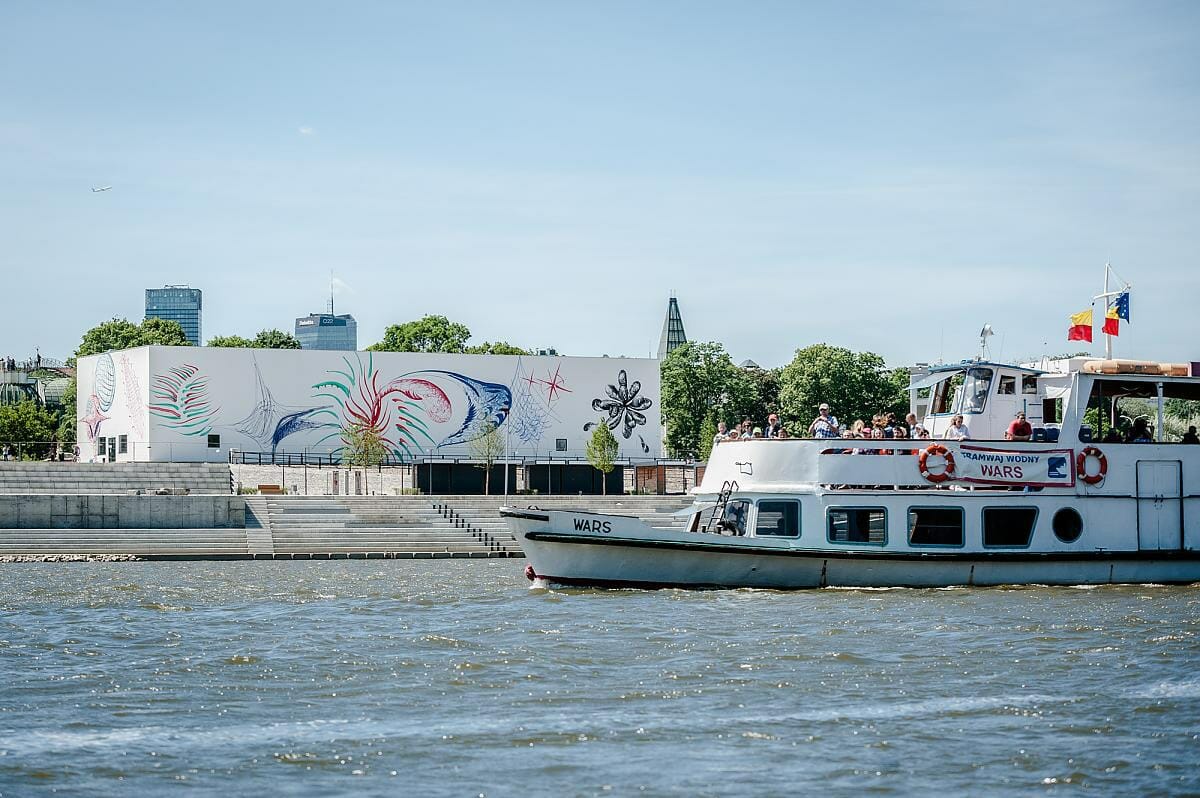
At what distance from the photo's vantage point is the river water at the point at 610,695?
42.4ft

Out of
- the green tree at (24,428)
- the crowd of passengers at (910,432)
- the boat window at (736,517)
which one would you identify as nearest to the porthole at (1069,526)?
the crowd of passengers at (910,432)

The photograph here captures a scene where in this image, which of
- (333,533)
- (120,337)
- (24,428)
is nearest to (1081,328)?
(333,533)

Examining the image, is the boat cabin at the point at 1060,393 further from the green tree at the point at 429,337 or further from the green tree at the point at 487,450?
the green tree at the point at 429,337

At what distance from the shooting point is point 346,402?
7194 centimetres

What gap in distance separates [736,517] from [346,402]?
47255mm

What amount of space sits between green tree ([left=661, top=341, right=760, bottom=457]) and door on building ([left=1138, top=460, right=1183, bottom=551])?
235 ft

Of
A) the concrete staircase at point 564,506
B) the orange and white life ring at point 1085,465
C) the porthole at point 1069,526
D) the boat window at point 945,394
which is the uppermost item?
the boat window at point 945,394

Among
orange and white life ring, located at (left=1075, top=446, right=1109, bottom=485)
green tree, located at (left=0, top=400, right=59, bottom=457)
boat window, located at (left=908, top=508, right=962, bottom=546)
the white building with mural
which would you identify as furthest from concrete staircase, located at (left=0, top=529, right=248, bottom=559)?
green tree, located at (left=0, top=400, right=59, bottom=457)

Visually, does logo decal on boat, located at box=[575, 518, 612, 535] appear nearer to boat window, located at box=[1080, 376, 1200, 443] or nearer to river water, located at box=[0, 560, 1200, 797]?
river water, located at box=[0, 560, 1200, 797]

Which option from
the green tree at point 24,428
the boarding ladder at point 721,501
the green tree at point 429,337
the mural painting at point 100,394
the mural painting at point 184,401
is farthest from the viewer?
the green tree at point 429,337

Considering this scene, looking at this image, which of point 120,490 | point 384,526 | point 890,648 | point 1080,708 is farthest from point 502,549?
point 1080,708

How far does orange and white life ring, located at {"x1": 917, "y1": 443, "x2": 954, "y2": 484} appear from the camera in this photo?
2745cm

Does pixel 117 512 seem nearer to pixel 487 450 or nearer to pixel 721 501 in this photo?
pixel 487 450

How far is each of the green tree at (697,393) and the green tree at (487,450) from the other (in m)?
31.3
